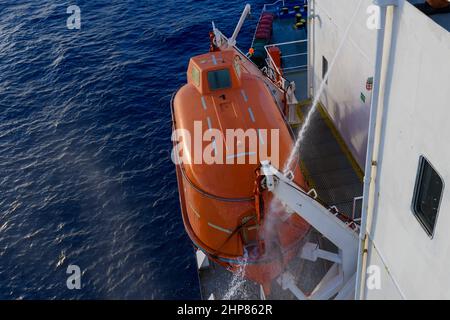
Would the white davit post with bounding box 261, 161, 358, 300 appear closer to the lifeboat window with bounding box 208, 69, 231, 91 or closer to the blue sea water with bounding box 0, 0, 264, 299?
the lifeboat window with bounding box 208, 69, 231, 91

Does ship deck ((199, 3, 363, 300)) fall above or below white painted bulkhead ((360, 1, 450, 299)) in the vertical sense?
below

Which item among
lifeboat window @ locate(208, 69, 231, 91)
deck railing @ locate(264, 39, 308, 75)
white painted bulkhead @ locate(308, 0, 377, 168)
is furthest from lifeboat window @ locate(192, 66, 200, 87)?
deck railing @ locate(264, 39, 308, 75)

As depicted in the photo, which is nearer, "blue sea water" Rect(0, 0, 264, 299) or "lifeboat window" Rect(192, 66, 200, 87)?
"lifeboat window" Rect(192, 66, 200, 87)

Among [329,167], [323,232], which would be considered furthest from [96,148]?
[323,232]

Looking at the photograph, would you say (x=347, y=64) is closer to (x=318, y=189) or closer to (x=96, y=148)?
(x=318, y=189)

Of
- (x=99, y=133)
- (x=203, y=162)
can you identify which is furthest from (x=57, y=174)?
(x=203, y=162)
